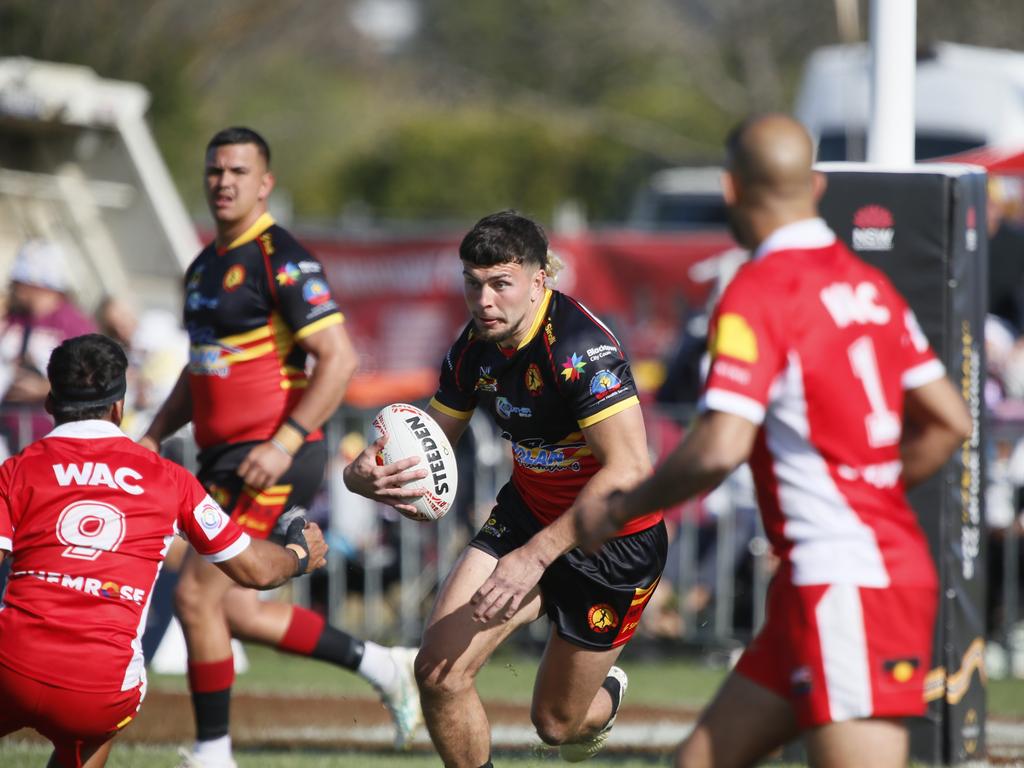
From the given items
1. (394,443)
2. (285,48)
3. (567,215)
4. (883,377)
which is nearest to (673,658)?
(394,443)

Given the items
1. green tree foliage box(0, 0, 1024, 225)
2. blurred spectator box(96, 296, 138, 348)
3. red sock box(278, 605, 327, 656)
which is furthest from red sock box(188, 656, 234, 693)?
green tree foliage box(0, 0, 1024, 225)

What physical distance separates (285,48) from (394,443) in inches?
1127

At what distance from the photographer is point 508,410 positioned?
5.23 meters

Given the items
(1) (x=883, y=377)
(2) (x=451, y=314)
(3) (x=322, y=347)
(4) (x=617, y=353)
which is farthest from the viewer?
(2) (x=451, y=314)

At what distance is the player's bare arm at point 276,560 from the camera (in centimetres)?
477

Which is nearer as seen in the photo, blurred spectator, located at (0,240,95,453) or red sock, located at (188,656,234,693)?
red sock, located at (188,656,234,693)

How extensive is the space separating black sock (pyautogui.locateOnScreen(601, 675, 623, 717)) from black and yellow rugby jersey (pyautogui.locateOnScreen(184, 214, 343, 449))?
1.73m

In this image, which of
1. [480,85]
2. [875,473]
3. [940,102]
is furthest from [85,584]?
[480,85]

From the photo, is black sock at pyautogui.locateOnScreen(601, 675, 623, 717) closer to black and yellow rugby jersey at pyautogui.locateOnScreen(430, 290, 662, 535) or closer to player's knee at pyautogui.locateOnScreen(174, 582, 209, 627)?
black and yellow rugby jersey at pyautogui.locateOnScreen(430, 290, 662, 535)

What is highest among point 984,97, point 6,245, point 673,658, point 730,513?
point 984,97

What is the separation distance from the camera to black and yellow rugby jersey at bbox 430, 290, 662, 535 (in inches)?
198

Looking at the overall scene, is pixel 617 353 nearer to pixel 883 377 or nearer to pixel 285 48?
pixel 883 377

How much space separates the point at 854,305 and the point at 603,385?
1338 millimetres

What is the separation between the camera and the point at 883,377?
3816mm
